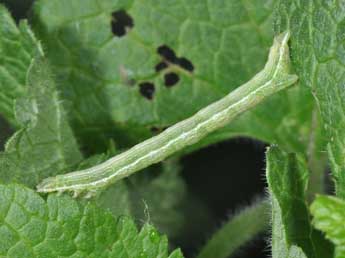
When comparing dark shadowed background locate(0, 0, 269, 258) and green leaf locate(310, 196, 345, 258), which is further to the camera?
dark shadowed background locate(0, 0, 269, 258)

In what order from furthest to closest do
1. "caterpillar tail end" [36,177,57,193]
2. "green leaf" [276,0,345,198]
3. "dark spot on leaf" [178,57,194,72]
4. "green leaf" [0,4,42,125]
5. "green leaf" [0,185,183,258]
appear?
1. "dark spot on leaf" [178,57,194,72]
2. "green leaf" [0,4,42,125]
3. "caterpillar tail end" [36,177,57,193]
4. "green leaf" [276,0,345,198]
5. "green leaf" [0,185,183,258]

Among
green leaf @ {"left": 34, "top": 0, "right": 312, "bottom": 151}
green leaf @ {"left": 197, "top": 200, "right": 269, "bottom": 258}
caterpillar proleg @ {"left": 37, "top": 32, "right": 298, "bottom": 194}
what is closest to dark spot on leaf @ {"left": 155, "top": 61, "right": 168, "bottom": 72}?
green leaf @ {"left": 34, "top": 0, "right": 312, "bottom": 151}

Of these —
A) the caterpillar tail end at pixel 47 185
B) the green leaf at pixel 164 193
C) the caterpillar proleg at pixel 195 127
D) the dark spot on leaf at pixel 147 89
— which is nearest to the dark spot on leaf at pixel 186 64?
the dark spot on leaf at pixel 147 89

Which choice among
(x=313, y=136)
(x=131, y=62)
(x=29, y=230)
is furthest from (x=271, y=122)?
(x=29, y=230)

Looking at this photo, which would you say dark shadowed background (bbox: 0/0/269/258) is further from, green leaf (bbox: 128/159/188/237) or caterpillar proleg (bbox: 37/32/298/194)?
caterpillar proleg (bbox: 37/32/298/194)

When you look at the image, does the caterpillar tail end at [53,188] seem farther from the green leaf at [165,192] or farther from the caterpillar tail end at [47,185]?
the green leaf at [165,192]
